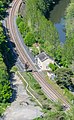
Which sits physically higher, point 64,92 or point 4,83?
point 4,83

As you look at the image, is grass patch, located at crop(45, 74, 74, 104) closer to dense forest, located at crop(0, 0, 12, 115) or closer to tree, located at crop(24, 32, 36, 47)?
dense forest, located at crop(0, 0, 12, 115)

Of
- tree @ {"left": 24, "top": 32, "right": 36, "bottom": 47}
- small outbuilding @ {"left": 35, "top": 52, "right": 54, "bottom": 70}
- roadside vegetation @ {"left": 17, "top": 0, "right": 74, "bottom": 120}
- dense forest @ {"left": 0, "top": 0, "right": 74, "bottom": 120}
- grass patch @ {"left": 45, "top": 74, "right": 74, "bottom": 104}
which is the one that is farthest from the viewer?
tree @ {"left": 24, "top": 32, "right": 36, "bottom": 47}

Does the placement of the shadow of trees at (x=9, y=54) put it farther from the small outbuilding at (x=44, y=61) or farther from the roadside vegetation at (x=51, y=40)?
the small outbuilding at (x=44, y=61)

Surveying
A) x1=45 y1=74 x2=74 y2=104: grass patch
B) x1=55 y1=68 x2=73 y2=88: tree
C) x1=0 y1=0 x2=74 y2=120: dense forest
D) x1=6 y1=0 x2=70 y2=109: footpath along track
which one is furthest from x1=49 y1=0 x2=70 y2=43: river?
x1=55 y1=68 x2=73 y2=88: tree

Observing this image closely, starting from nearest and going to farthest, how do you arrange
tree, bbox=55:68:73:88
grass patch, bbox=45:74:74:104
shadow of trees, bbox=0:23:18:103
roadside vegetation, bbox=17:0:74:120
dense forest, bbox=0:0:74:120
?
dense forest, bbox=0:0:74:120 < grass patch, bbox=45:74:74:104 < tree, bbox=55:68:73:88 < roadside vegetation, bbox=17:0:74:120 < shadow of trees, bbox=0:23:18:103

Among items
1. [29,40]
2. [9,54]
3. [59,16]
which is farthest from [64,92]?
[59,16]

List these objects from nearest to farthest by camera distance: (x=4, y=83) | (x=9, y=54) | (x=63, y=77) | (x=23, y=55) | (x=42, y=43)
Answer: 1. (x=4, y=83)
2. (x=63, y=77)
3. (x=9, y=54)
4. (x=23, y=55)
5. (x=42, y=43)

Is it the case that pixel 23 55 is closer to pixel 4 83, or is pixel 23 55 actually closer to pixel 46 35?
pixel 46 35
